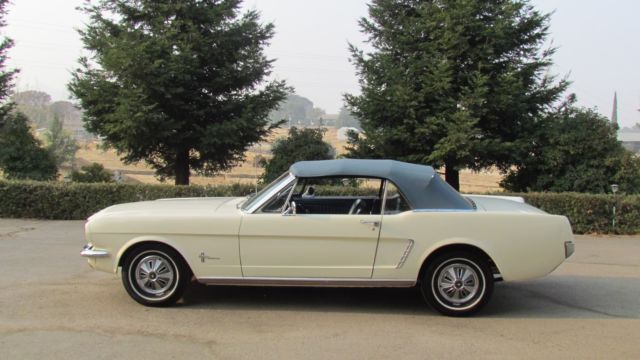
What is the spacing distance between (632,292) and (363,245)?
12.1 feet

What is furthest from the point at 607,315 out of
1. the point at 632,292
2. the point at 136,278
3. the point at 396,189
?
the point at 136,278

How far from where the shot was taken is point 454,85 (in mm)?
16188

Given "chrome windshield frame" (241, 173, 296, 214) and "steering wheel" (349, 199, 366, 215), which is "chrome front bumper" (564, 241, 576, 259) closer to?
"steering wheel" (349, 199, 366, 215)

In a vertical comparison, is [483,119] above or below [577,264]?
above

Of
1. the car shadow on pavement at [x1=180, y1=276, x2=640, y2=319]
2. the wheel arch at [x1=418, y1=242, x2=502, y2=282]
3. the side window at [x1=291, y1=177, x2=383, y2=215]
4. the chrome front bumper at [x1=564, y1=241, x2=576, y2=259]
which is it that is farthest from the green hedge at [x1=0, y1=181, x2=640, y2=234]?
the wheel arch at [x1=418, y1=242, x2=502, y2=282]

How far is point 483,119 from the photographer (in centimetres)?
1633

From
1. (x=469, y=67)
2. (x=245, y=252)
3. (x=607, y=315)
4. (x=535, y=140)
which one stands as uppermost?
(x=469, y=67)

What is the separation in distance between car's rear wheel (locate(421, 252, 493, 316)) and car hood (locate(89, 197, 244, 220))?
2.19m

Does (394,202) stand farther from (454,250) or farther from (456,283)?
(456,283)

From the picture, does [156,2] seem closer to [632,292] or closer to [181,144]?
[181,144]

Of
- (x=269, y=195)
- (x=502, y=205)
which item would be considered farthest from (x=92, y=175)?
(x=502, y=205)

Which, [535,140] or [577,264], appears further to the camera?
[535,140]

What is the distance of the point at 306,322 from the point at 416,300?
1491 millimetres

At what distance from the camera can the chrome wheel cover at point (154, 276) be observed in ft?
19.3
